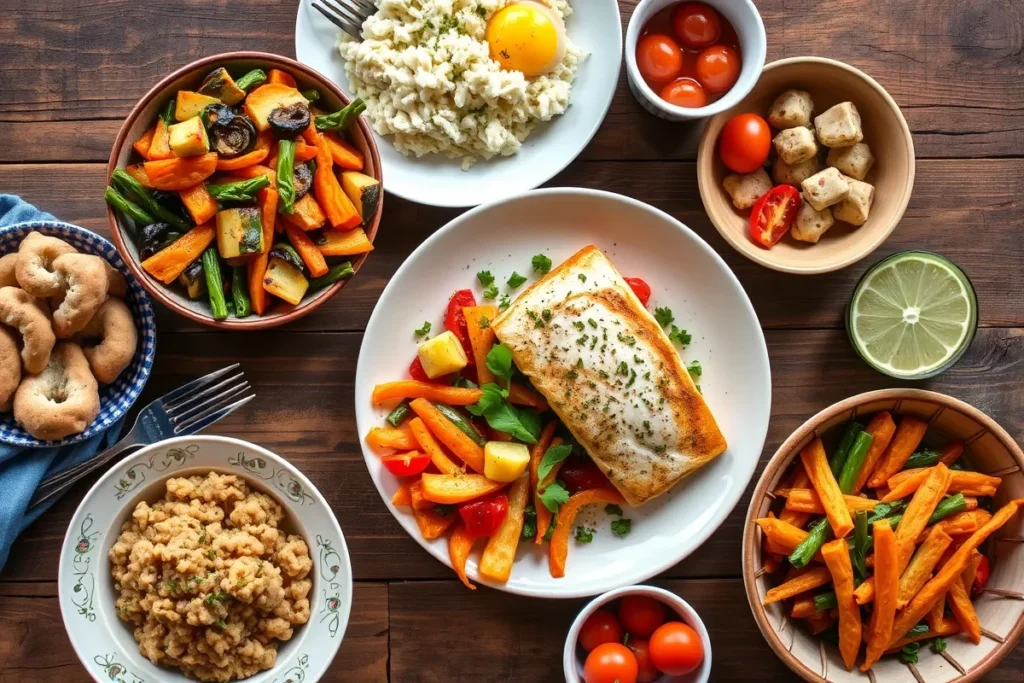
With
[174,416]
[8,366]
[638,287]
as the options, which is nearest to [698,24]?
[638,287]

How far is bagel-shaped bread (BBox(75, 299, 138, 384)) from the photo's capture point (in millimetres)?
2715

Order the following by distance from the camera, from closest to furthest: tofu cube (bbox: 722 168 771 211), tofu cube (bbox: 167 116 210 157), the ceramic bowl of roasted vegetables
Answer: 1. tofu cube (bbox: 167 116 210 157)
2. the ceramic bowl of roasted vegetables
3. tofu cube (bbox: 722 168 771 211)

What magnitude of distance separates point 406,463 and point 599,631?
921 millimetres

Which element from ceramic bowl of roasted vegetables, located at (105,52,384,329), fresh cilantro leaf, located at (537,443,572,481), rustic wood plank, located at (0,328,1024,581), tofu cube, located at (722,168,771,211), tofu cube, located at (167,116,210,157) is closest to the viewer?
tofu cube, located at (167,116,210,157)

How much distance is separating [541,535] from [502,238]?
1.09m

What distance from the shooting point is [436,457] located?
9.35 feet

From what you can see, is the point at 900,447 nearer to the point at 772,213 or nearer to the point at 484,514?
the point at 772,213

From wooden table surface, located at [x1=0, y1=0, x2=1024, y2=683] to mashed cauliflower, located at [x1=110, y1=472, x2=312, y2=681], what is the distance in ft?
1.14

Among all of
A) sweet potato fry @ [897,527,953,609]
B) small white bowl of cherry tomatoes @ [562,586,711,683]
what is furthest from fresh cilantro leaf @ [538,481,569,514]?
sweet potato fry @ [897,527,953,609]

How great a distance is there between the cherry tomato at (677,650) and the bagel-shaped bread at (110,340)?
6.79ft

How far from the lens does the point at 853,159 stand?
293 centimetres

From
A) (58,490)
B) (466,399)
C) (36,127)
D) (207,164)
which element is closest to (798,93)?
(466,399)

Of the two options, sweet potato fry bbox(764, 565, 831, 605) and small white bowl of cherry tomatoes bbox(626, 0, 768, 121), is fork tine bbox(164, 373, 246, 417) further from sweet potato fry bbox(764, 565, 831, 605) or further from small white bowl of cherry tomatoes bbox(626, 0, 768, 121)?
sweet potato fry bbox(764, 565, 831, 605)

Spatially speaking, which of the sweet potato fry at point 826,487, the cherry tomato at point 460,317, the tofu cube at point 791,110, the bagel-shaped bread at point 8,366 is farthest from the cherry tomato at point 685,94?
the bagel-shaped bread at point 8,366
